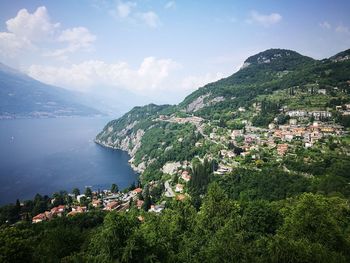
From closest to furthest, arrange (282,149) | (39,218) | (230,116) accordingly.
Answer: (39,218) → (282,149) → (230,116)

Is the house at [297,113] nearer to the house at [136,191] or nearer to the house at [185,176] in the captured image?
the house at [185,176]

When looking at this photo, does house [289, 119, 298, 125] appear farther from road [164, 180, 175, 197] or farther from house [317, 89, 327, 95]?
road [164, 180, 175, 197]

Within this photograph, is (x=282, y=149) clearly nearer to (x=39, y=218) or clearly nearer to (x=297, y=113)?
(x=297, y=113)

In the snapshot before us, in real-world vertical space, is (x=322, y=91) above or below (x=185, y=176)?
above

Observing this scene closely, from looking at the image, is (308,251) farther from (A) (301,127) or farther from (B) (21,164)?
(B) (21,164)

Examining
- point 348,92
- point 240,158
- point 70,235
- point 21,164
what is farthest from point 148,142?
point 70,235

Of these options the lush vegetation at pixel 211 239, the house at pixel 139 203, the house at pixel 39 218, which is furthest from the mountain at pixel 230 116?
the lush vegetation at pixel 211 239

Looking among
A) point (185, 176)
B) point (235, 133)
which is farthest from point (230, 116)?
point (185, 176)
